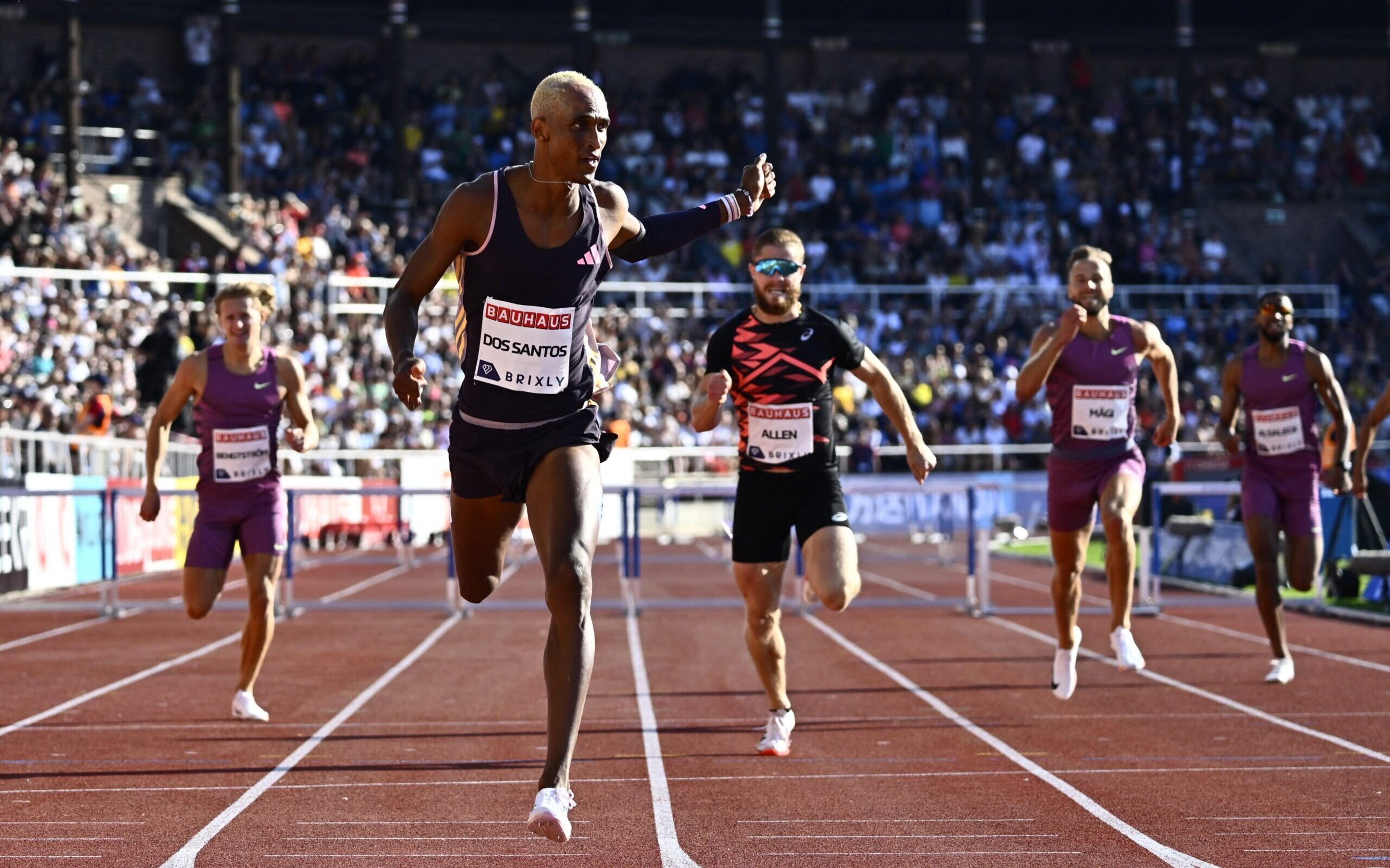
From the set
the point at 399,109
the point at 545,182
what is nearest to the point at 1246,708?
the point at 545,182

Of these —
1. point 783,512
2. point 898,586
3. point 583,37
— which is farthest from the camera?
point 583,37

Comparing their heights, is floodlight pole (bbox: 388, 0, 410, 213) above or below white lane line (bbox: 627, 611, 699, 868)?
above

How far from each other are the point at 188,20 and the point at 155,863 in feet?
113

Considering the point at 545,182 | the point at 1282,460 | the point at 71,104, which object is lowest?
the point at 1282,460

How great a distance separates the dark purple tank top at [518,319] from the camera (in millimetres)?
5234

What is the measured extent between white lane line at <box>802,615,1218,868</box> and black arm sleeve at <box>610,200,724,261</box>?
7.83 feet

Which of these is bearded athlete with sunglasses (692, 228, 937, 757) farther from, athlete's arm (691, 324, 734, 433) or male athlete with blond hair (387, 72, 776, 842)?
male athlete with blond hair (387, 72, 776, 842)

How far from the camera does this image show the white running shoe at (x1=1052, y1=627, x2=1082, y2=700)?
8891 mm

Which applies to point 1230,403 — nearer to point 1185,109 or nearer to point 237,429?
point 237,429

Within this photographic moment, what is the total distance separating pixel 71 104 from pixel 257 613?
2497cm

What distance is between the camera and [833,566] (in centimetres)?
738

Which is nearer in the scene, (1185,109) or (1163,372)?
(1163,372)

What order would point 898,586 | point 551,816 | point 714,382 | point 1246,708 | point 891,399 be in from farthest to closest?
point 898,586 < point 1246,708 < point 891,399 < point 714,382 < point 551,816

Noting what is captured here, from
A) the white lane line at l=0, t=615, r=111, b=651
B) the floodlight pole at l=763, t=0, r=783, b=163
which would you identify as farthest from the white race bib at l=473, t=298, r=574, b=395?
the floodlight pole at l=763, t=0, r=783, b=163
